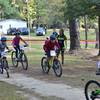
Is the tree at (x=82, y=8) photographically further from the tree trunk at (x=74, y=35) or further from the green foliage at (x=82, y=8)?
the tree trunk at (x=74, y=35)

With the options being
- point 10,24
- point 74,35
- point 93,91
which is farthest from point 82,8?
point 10,24

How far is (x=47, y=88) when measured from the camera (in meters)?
14.7

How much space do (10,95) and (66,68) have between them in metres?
8.67

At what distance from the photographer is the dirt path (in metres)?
12.8

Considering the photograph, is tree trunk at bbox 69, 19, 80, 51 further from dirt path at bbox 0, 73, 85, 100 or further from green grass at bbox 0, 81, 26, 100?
green grass at bbox 0, 81, 26, 100

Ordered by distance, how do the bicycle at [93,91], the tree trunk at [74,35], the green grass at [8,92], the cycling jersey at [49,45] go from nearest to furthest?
the bicycle at [93,91], the green grass at [8,92], the cycling jersey at [49,45], the tree trunk at [74,35]

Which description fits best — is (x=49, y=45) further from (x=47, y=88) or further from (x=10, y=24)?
(x=10, y=24)

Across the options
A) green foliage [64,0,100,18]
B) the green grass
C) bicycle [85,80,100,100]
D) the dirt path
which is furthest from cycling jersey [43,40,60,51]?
bicycle [85,80,100,100]

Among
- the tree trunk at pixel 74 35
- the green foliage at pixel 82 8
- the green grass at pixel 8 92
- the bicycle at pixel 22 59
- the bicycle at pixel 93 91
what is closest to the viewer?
the bicycle at pixel 93 91

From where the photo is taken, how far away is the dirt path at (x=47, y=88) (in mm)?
12830

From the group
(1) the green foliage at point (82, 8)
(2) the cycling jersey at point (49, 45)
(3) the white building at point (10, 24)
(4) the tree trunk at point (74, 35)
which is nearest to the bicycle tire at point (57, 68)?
(2) the cycling jersey at point (49, 45)

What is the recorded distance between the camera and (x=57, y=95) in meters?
13.0

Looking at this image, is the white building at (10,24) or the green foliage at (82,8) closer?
the green foliage at (82,8)

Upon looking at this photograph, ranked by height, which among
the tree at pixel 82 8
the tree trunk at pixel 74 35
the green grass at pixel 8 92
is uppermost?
the tree at pixel 82 8
